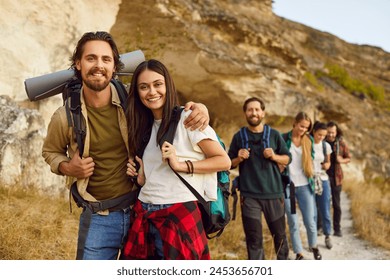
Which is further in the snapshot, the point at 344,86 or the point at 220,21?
the point at 344,86

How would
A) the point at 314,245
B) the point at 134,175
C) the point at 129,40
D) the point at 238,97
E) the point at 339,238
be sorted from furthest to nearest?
the point at 238,97
the point at 129,40
the point at 339,238
the point at 314,245
the point at 134,175

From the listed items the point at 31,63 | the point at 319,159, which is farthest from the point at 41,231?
the point at 319,159

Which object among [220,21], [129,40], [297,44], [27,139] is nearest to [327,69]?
[297,44]

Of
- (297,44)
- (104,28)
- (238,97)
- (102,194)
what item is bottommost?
(102,194)

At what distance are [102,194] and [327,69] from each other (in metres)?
18.1

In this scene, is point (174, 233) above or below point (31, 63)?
below

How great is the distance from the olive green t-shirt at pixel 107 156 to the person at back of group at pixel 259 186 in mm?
1840

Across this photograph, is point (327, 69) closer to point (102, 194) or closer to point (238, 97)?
point (238, 97)

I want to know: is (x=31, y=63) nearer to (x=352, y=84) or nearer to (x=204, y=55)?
(x=204, y=55)

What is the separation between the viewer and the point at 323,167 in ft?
18.9

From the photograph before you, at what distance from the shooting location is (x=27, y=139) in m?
4.43

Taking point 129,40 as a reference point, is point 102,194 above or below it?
A: below

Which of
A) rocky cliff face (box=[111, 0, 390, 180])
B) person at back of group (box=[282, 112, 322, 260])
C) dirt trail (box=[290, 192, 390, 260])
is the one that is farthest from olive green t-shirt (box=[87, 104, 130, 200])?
rocky cliff face (box=[111, 0, 390, 180])

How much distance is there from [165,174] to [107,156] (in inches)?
15.7
